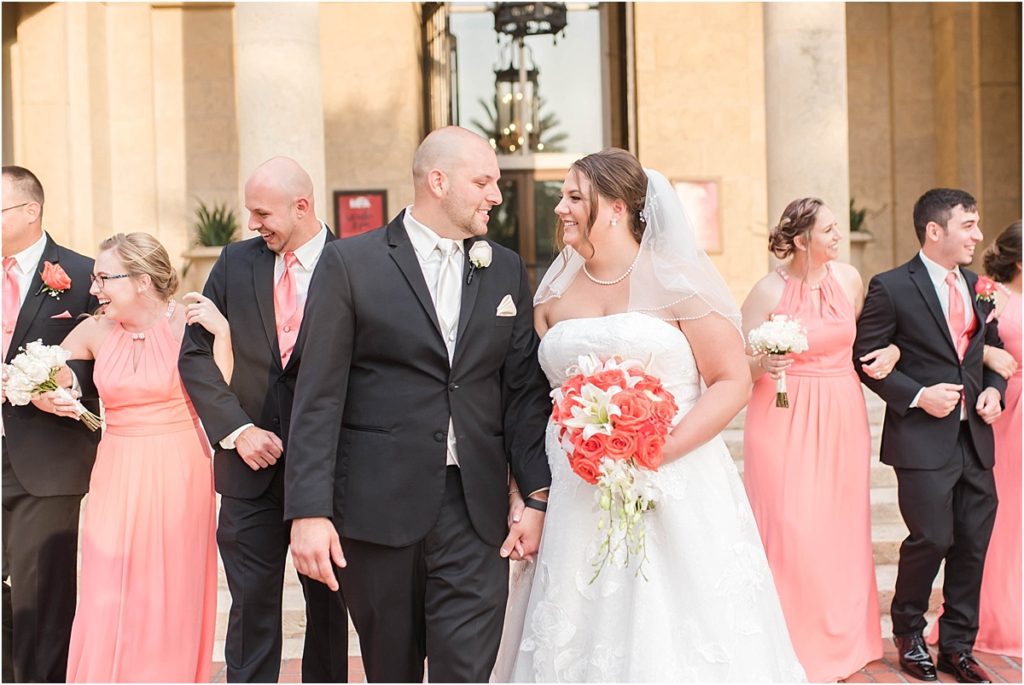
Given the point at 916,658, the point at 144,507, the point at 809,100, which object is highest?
the point at 809,100

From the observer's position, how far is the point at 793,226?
5.54 meters

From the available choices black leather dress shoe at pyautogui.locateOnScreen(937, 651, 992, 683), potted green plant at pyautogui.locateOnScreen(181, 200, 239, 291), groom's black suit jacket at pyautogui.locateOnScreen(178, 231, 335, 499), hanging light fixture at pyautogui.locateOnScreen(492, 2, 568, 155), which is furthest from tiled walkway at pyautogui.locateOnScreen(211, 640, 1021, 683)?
hanging light fixture at pyautogui.locateOnScreen(492, 2, 568, 155)

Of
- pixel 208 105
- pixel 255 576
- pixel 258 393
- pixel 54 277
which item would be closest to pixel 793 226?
pixel 258 393

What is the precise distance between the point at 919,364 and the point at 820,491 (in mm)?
844

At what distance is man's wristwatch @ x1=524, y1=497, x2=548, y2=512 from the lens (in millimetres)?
3535

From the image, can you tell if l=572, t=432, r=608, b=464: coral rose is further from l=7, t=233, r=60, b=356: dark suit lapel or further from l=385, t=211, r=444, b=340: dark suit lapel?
l=7, t=233, r=60, b=356: dark suit lapel

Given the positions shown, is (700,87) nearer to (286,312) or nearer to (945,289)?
(945,289)

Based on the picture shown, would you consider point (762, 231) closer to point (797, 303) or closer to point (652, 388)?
point (797, 303)

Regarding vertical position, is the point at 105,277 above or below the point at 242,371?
above

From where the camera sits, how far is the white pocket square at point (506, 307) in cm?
350

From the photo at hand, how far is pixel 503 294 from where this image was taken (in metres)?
3.54

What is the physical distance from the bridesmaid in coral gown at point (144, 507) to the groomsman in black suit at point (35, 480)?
10.8 inches

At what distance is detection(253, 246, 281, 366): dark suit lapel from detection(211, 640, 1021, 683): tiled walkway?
7.49ft

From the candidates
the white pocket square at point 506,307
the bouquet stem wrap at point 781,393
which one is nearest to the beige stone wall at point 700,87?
the bouquet stem wrap at point 781,393
